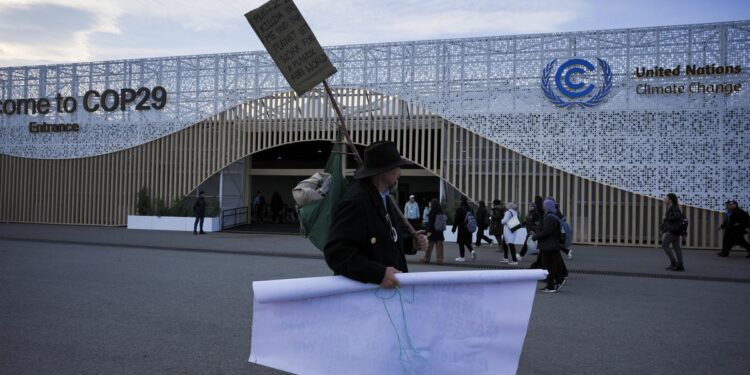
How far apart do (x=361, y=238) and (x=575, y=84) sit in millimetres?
18944

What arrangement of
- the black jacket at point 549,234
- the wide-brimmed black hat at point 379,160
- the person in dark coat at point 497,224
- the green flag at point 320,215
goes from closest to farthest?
1. the wide-brimmed black hat at point 379,160
2. the green flag at point 320,215
3. the black jacket at point 549,234
4. the person in dark coat at point 497,224

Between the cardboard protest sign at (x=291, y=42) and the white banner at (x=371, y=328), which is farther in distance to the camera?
the cardboard protest sign at (x=291, y=42)

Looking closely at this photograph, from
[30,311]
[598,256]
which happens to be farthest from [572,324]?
[598,256]

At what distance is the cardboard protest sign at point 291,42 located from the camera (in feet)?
14.9

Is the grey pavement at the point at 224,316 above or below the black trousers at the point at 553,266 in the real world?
below

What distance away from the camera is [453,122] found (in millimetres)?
21688

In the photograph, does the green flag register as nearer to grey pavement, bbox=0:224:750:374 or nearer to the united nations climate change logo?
grey pavement, bbox=0:224:750:374

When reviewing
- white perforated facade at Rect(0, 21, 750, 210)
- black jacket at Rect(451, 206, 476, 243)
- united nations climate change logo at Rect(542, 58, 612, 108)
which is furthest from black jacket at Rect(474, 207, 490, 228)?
united nations climate change logo at Rect(542, 58, 612, 108)

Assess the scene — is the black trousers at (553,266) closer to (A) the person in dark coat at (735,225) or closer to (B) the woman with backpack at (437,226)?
(B) the woman with backpack at (437,226)

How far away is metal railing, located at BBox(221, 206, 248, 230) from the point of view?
25.8 meters

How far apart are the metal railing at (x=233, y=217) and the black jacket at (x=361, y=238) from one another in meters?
22.9

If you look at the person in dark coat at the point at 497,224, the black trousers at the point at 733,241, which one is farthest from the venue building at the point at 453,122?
the person in dark coat at the point at 497,224

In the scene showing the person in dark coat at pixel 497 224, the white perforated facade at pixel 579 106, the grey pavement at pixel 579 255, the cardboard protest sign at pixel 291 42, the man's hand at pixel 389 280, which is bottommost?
the grey pavement at pixel 579 255

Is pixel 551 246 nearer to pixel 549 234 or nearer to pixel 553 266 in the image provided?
pixel 549 234
